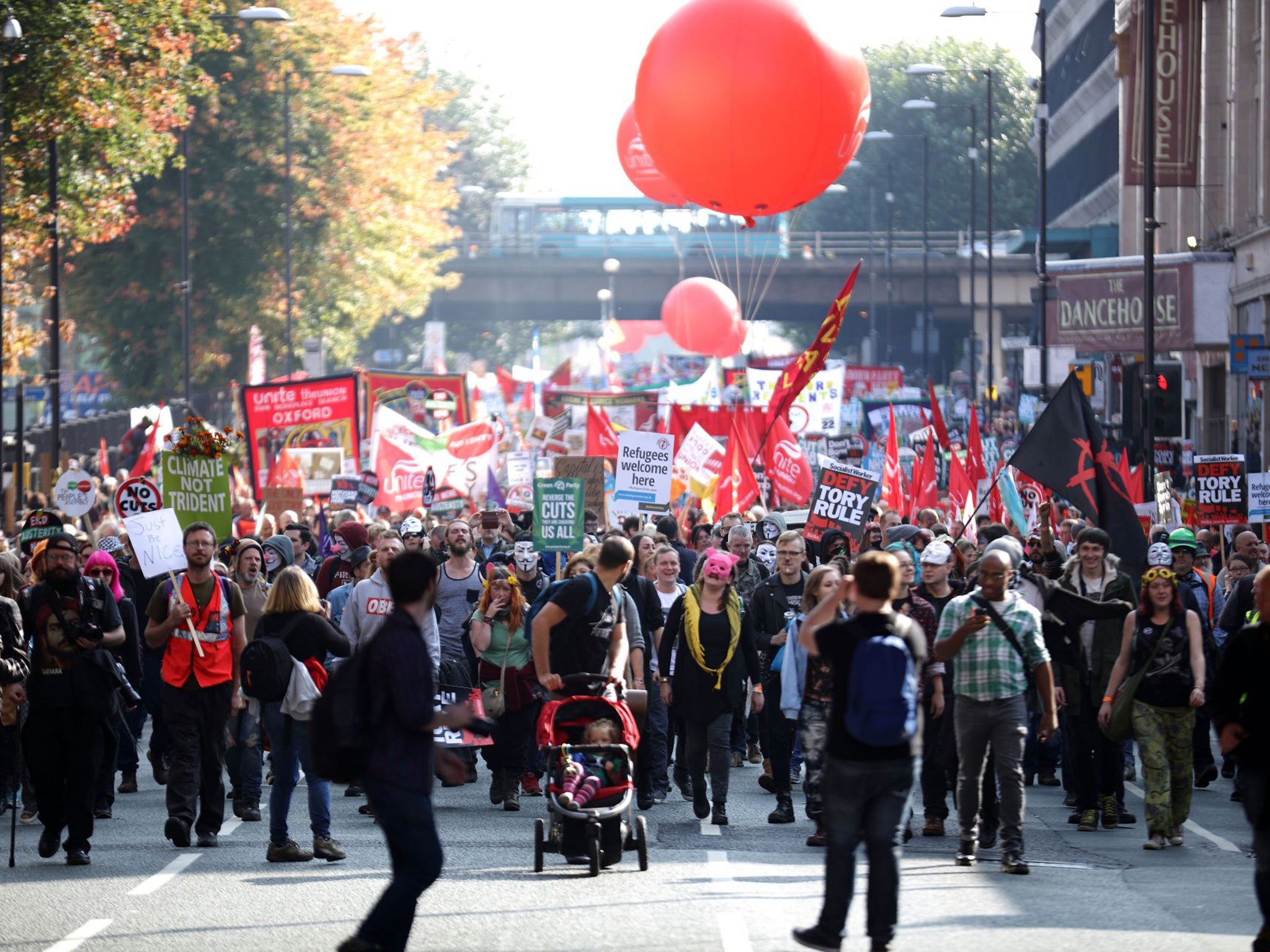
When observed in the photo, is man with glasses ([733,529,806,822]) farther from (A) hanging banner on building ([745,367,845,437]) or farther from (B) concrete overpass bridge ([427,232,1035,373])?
(B) concrete overpass bridge ([427,232,1035,373])

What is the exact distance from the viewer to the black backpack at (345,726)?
8234 mm

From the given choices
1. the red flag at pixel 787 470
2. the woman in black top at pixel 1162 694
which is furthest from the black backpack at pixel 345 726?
the red flag at pixel 787 470

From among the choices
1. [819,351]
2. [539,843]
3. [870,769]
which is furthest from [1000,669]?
[819,351]

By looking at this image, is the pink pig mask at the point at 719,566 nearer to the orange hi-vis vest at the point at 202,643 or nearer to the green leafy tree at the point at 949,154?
the orange hi-vis vest at the point at 202,643

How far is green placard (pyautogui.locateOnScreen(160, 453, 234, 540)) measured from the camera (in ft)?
48.9

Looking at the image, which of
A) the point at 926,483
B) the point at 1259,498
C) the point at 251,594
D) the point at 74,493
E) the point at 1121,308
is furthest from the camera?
the point at 1121,308

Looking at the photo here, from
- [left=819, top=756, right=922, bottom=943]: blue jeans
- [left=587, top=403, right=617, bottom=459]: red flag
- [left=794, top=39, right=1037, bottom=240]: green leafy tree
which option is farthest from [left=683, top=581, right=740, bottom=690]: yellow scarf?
[left=794, top=39, right=1037, bottom=240]: green leafy tree

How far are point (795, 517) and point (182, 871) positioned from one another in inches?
462

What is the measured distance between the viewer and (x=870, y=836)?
27.9ft

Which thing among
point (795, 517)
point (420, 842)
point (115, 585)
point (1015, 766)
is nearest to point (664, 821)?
point (1015, 766)

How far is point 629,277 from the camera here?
8250 centimetres

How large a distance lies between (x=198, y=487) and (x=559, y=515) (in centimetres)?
513

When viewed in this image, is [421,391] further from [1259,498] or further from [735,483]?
[1259,498]

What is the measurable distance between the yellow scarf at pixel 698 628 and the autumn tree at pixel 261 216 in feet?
118
